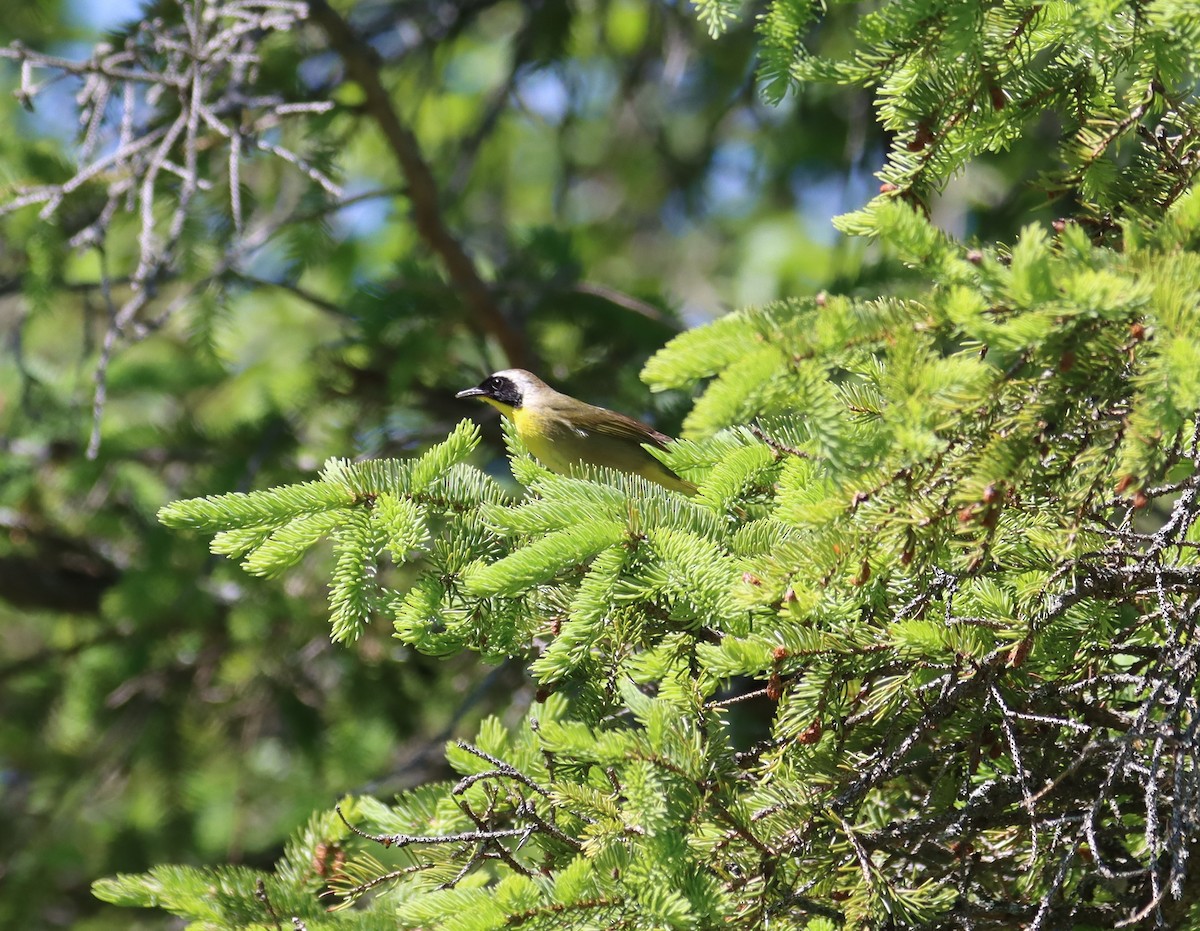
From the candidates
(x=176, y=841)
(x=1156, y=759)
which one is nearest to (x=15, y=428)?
(x=176, y=841)

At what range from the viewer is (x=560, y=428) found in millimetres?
5367

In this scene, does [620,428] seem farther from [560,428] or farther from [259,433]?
[259,433]

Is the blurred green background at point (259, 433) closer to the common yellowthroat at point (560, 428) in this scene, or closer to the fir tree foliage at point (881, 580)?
the common yellowthroat at point (560, 428)

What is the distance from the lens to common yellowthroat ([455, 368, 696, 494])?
5.26 metres

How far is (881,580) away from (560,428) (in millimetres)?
3131

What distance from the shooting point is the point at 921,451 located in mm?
1860

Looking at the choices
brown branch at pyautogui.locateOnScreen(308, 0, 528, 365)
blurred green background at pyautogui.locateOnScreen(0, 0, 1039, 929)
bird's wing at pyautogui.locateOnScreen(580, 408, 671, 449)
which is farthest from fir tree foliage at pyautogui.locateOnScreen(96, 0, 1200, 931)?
brown branch at pyautogui.locateOnScreen(308, 0, 528, 365)

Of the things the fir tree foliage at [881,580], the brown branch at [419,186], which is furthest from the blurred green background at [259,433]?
the fir tree foliage at [881,580]

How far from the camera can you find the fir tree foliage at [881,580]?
6.39 ft

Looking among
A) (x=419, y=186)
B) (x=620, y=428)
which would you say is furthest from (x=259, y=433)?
(x=620, y=428)

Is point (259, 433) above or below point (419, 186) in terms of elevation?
below

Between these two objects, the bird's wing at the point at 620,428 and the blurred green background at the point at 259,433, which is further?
the blurred green background at the point at 259,433

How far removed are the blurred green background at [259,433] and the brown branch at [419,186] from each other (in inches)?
4.3

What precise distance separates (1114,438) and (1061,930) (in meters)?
1.03
